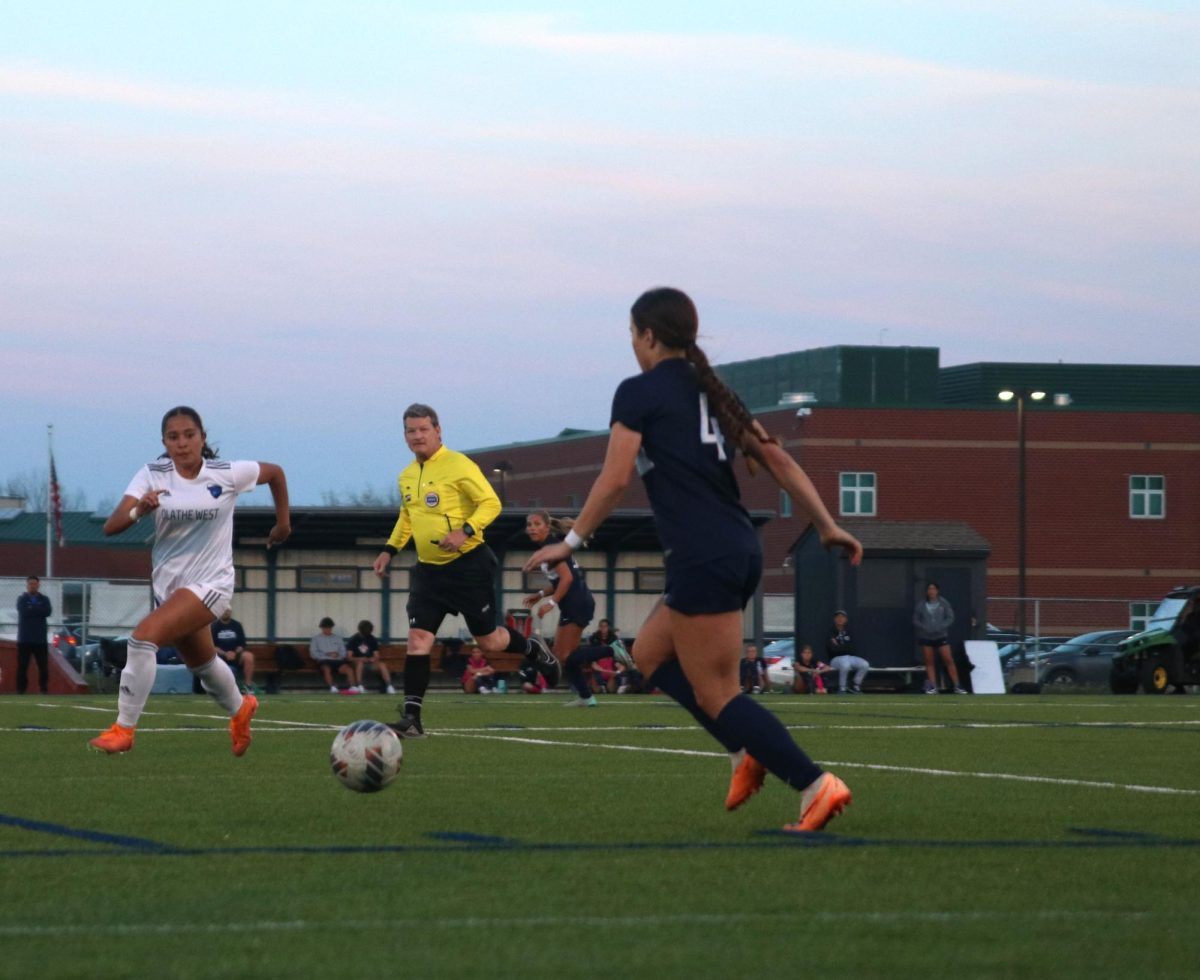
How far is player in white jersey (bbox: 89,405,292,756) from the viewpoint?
11273 millimetres

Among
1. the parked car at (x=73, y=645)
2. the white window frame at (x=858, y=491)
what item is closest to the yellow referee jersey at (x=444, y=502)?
the parked car at (x=73, y=645)

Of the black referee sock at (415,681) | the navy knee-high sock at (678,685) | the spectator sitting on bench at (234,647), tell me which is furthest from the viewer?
the spectator sitting on bench at (234,647)

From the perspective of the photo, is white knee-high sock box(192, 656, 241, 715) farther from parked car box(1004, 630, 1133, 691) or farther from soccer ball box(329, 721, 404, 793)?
parked car box(1004, 630, 1133, 691)

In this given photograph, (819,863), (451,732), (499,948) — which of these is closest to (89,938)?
(499,948)

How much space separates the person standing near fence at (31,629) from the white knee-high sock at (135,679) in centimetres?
1928

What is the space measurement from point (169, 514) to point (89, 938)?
6.44 metres

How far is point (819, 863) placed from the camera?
659cm

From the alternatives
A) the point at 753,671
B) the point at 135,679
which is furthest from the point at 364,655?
the point at 135,679

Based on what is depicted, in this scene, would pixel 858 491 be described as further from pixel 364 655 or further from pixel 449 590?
pixel 449 590

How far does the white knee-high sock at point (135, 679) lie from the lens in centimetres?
1134

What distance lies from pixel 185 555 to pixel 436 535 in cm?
262

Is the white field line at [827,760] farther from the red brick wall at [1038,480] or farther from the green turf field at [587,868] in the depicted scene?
the red brick wall at [1038,480]

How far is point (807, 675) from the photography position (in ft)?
111

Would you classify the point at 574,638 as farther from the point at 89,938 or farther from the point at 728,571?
the point at 89,938
